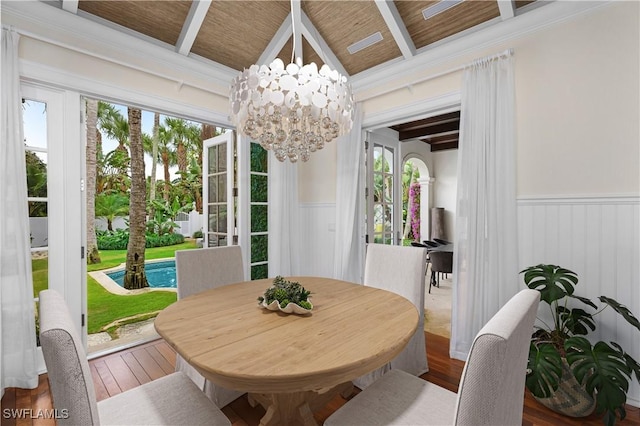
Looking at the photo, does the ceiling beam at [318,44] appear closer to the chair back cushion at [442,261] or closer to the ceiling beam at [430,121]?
the ceiling beam at [430,121]

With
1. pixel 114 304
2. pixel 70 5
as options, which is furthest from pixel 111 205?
pixel 70 5

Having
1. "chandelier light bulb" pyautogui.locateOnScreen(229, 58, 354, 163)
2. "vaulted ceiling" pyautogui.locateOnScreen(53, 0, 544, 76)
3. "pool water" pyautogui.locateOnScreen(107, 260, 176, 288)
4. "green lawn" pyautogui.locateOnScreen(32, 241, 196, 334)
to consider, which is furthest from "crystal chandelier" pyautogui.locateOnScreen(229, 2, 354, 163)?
"pool water" pyautogui.locateOnScreen(107, 260, 176, 288)

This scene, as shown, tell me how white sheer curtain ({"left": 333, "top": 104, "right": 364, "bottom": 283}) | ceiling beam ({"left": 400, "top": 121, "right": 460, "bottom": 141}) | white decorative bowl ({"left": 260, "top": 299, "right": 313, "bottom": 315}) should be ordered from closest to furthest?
white decorative bowl ({"left": 260, "top": 299, "right": 313, "bottom": 315})
white sheer curtain ({"left": 333, "top": 104, "right": 364, "bottom": 283})
ceiling beam ({"left": 400, "top": 121, "right": 460, "bottom": 141})

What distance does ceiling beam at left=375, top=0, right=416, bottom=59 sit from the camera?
253cm

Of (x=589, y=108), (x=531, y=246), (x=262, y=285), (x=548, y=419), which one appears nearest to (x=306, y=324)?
(x=262, y=285)

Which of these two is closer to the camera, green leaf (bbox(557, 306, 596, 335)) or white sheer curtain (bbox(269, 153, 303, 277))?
green leaf (bbox(557, 306, 596, 335))

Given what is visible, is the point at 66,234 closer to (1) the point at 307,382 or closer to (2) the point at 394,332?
(1) the point at 307,382

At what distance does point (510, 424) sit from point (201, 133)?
348 inches

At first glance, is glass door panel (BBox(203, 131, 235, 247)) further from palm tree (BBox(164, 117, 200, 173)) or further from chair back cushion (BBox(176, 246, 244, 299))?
palm tree (BBox(164, 117, 200, 173))

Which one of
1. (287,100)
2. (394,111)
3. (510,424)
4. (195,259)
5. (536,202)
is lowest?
(510,424)

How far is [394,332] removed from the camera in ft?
4.10

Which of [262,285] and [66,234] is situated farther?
[66,234]

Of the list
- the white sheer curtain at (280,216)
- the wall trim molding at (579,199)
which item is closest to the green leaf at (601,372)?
the wall trim molding at (579,199)

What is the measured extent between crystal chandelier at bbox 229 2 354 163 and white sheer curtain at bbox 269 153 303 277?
1911mm
